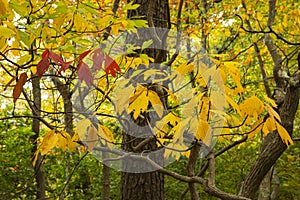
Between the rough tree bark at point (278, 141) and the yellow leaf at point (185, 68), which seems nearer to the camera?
the yellow leaf at point (185, 68)

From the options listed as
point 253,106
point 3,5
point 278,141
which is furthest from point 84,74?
point 278,141

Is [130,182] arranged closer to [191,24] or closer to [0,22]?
[0,22]

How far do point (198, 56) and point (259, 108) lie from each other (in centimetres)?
32

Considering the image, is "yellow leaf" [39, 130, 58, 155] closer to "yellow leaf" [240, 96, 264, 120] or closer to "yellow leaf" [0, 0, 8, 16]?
"yellow leaf" [0, 0, 8, 16]

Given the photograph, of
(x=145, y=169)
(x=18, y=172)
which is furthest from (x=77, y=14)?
(x=18, y=172)

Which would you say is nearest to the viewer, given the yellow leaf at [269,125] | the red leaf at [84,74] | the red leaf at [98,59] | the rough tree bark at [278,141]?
the red leaf at [84,74]

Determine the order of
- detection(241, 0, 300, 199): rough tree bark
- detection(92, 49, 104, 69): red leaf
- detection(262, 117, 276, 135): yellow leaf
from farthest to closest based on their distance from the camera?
detection(241, 0, 300, 199): rough tree bark < detection(262, 117, 276, 135): yellow leaf < detection(92, 49, 104, 69): red leaf

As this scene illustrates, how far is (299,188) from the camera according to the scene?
649 cm

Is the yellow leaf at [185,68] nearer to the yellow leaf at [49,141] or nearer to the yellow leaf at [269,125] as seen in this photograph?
the yellow leaf at [269,125]

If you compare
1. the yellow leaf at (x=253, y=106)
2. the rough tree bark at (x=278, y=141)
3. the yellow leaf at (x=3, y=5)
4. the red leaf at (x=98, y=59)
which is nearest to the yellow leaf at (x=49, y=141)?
the red leaf at (x=98, y=59)

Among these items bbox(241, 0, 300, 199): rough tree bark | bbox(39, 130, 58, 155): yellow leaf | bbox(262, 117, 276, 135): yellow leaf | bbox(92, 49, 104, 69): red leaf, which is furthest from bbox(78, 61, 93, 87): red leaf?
bbox(241, 0, 300, 199): rough tree bark

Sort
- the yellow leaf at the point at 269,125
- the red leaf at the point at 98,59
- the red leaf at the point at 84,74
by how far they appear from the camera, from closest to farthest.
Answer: the red leaf at the point at 84,74, the red leaf at the point at 98,59, the yellow leaf at the point at 269,125

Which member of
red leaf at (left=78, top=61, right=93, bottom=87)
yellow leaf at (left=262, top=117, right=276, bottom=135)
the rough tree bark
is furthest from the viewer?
the rough tree bark

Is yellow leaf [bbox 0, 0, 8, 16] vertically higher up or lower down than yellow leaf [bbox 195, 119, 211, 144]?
higher up
